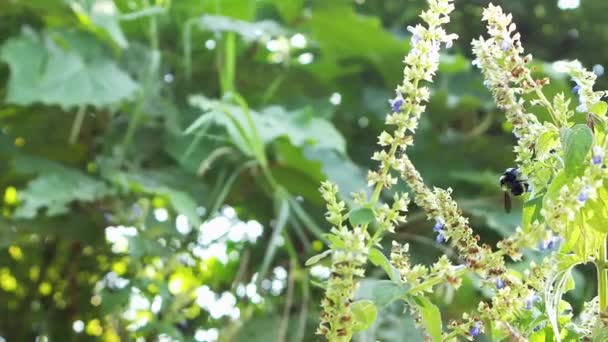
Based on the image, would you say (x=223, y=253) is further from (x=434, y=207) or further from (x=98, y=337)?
(x=434, y=207)

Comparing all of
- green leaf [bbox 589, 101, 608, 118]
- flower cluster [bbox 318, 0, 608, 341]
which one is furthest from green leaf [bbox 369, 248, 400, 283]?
green leaf [bbox 589, 101, 608, 118]

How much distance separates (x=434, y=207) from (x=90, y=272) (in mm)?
826

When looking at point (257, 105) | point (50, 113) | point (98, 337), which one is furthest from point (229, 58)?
point (98, 337)

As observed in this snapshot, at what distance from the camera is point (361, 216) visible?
1.08 ft

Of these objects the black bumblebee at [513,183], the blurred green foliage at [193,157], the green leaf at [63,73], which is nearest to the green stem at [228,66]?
the blurred green foliage at [193,157]

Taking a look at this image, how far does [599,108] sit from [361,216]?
0.12 meters

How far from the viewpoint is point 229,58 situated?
987 millimetres

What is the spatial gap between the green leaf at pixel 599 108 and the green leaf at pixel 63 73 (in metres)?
0.63

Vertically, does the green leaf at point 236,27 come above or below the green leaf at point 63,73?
above

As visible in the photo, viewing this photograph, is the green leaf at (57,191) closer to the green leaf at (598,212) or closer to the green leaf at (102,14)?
the green leaf at (102,14)

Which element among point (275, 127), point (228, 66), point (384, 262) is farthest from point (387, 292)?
point (228, 66)

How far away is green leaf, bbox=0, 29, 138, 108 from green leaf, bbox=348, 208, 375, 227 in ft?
2.03

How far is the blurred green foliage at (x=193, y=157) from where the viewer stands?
0.91 metres

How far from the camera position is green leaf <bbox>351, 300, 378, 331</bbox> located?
1.07ft
